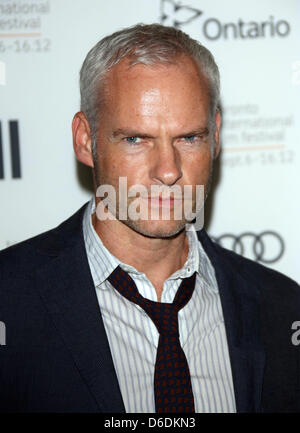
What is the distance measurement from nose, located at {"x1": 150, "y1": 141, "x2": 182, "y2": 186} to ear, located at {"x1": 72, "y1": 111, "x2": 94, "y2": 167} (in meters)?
0.28

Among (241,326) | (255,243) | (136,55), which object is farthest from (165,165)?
(255,243)

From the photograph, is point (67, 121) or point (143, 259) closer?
point (143, 259)

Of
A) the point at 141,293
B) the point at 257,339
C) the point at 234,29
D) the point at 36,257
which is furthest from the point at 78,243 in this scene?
the point at 234,29

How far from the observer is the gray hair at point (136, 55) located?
1563 millimetres

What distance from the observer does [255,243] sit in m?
2.37

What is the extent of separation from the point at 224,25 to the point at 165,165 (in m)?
1.06

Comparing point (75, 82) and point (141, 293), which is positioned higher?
point (75, 82)

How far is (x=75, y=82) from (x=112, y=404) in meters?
1.33

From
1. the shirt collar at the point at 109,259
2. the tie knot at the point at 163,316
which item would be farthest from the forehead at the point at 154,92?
the tie knot at the point at 163,316

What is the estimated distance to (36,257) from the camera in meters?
1.65

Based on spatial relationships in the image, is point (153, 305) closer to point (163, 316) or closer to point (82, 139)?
point (163, 316)

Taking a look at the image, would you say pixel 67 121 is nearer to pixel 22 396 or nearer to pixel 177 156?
pixel 177 156

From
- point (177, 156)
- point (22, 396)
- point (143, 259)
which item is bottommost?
point (22, 396)

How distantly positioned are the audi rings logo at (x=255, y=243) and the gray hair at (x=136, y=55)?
808 mm
